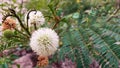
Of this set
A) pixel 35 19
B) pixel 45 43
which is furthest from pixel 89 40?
pixel 35 19

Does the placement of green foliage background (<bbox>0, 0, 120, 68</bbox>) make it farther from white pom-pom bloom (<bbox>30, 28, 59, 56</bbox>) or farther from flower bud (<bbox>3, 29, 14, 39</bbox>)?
flower bud (<bbox>3, 29, 14, 39</bbox>)

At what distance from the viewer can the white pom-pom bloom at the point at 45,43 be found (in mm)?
1075

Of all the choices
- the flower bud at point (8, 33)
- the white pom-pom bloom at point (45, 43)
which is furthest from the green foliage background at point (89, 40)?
the flower bud at point (8, 33)

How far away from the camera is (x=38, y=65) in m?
1.14

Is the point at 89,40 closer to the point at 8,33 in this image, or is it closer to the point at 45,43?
the point at 45,43

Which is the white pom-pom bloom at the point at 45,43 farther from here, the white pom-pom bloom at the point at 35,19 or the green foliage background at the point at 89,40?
the white pom-pom bloom at the point at 35,19

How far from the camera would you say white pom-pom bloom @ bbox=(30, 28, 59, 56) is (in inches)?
42.3

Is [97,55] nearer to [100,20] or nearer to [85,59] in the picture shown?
[85,59]

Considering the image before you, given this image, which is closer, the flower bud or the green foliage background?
the green foliage background

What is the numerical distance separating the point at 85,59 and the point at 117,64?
11 centimetres

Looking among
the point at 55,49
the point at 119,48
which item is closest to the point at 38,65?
the point at 55,49

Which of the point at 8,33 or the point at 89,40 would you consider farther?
the point at 8,33

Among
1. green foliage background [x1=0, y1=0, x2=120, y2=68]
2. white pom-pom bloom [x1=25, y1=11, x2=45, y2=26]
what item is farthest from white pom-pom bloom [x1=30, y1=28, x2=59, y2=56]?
white pom-pom bloom [x1=25, y1=11, x2=45, y2=26]

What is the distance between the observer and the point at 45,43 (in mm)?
1077
